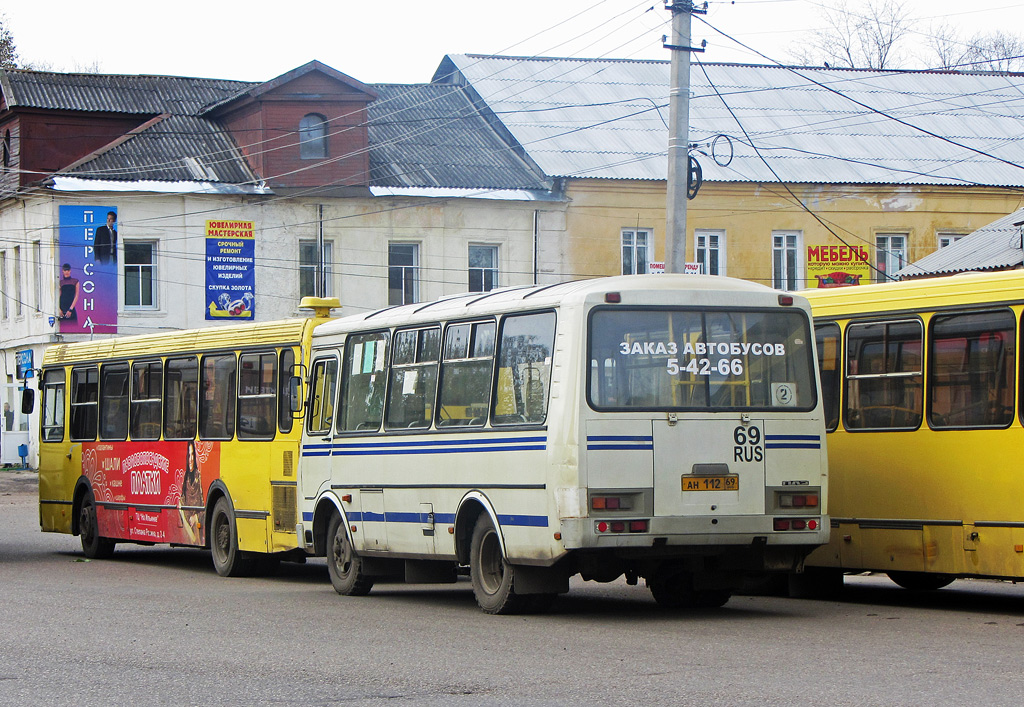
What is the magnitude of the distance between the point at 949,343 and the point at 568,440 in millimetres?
3436

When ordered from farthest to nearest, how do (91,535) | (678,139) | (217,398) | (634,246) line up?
(634,246), (91,535), (678,139), (217,398)

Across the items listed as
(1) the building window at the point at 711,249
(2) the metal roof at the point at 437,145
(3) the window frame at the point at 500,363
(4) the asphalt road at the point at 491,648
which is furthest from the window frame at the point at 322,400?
(1) the building window at the point at 711,249

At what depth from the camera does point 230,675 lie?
9.45m

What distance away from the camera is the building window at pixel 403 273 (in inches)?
1634

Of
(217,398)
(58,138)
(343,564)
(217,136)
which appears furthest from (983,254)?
(58,138)

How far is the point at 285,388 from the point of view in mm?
17297

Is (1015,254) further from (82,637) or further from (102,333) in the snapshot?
(102,333)

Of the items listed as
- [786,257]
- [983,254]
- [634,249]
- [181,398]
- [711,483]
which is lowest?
[711,483]

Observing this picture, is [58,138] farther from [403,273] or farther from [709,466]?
[709,466]

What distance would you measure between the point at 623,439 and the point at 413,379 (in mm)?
2981

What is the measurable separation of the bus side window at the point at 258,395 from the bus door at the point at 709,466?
6.43m

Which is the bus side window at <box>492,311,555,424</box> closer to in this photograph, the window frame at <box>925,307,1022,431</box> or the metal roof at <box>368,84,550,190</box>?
the window frame at <box>925,307,1022,431</box>

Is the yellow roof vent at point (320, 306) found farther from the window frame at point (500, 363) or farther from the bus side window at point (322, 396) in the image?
the window frame at point (500, 363)

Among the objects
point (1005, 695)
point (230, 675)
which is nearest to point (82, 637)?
point (230, 675)
